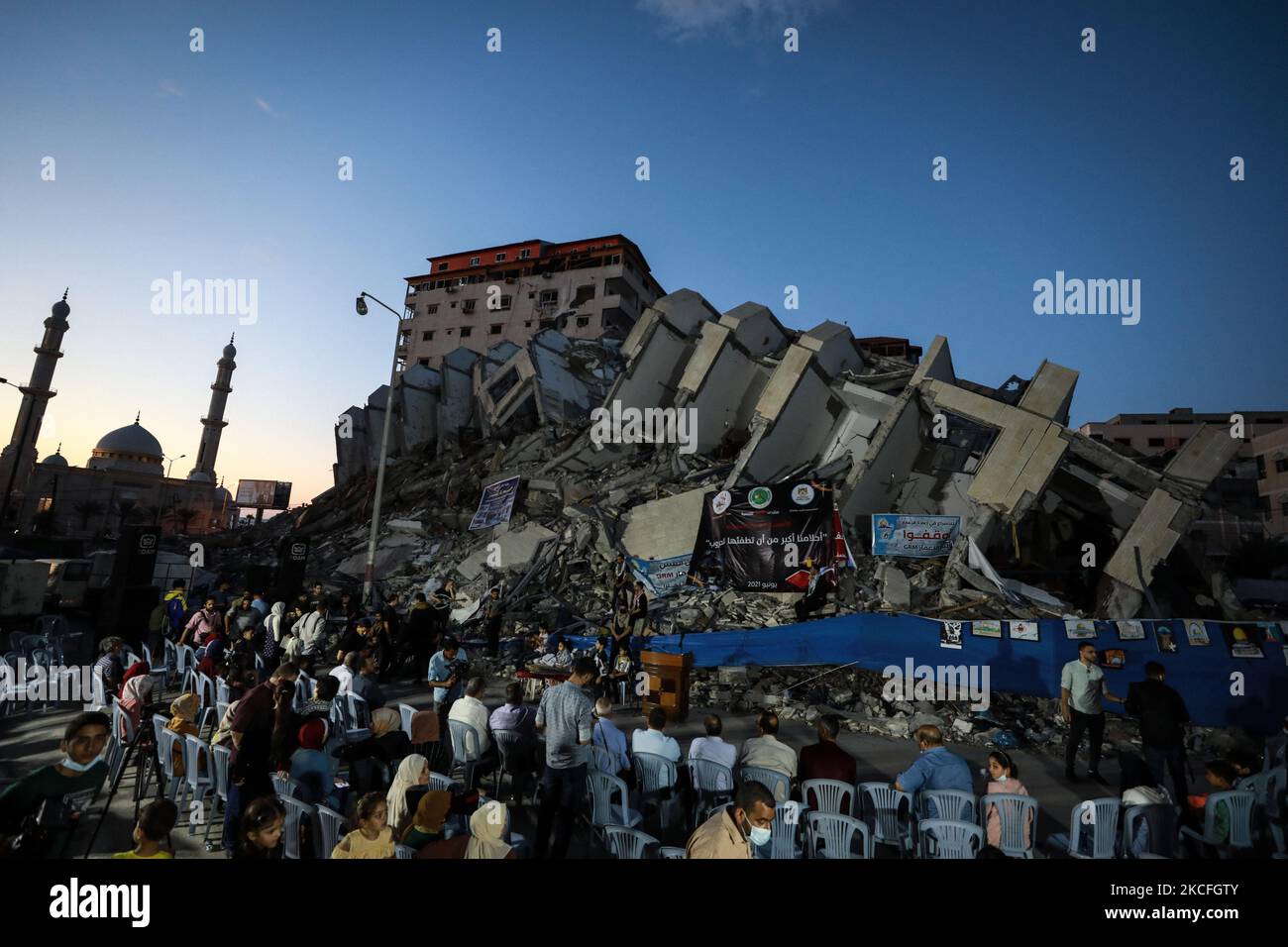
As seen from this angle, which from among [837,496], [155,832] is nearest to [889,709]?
[837,496]

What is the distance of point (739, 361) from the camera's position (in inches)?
883

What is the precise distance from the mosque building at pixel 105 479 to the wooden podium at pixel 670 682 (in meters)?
70.3

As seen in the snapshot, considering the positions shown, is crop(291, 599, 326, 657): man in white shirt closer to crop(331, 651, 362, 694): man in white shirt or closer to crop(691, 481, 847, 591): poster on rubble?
crop(331, 651, 362, 694): man in white shirt

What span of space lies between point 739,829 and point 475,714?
11.0 feet

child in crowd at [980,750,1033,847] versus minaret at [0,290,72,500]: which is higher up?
minaret at [0,290,72,500]

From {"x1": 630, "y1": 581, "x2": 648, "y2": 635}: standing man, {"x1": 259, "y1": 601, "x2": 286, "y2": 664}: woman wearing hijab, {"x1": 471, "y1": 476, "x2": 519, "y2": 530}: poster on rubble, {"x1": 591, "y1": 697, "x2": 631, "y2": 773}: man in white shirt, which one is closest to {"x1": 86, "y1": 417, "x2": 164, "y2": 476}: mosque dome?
{"x1": 471, "y1": 476, "x2": 519, "y2": 530}: poster on rubble

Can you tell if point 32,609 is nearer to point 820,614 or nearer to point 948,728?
point 820,614

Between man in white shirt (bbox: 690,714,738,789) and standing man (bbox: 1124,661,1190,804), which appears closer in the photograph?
man in white shirt (bbox: 690,714,738,789)

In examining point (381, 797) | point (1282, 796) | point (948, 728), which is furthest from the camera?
point (948, 728)

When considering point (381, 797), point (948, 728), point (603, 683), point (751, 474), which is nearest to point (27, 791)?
point (381, 797)

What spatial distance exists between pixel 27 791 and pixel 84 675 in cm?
841

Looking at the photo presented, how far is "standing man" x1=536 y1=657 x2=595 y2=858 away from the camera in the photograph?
15.8ft

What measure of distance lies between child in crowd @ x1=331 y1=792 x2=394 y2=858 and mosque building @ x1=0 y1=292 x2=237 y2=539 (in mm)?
73446

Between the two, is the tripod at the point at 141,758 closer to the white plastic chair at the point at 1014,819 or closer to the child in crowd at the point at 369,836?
the child in crowd at the point at 369,836
